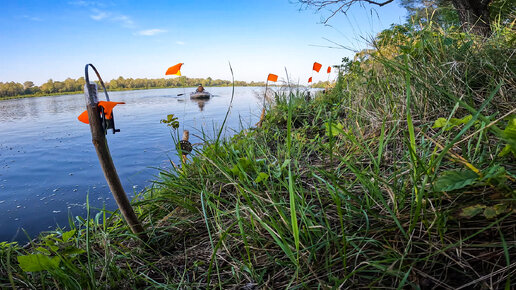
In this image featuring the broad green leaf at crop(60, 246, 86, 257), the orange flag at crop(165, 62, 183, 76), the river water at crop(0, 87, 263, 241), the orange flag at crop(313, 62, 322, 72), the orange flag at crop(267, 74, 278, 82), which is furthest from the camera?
the orange flag at crop(313, 62, 322, 72)

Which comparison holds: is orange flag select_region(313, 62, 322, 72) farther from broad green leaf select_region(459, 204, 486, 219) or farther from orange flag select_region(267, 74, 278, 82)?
broad green leaf select_region(459, 204, 486, 219)

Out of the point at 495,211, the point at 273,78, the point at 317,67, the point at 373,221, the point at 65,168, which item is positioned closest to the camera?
the point at 495,211

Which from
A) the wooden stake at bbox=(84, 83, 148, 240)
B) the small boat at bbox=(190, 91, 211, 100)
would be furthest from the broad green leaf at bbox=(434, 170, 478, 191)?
the small boat at bbox=(190, 91, 211, 100)

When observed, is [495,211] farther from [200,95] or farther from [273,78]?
[200,95]

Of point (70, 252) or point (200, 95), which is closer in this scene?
point (70, 252)

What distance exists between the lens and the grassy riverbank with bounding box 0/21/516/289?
76cm

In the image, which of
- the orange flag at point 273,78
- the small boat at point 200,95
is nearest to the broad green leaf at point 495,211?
the orange flag at point 273,78

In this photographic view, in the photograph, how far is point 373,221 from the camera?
0.98m

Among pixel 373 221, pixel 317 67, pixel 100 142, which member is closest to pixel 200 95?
pixel 317 67

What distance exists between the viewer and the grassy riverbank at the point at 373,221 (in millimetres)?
764

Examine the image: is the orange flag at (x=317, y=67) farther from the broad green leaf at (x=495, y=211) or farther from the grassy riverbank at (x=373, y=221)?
the broad green leaf at (x=495, y=211)

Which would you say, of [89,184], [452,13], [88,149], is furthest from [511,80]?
[88,149]

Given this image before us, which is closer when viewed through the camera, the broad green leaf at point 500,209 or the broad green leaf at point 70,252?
the broad green leaf at point 500,209

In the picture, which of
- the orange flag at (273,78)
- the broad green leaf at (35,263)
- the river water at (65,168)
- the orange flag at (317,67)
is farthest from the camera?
the orange flag at (317,67)
